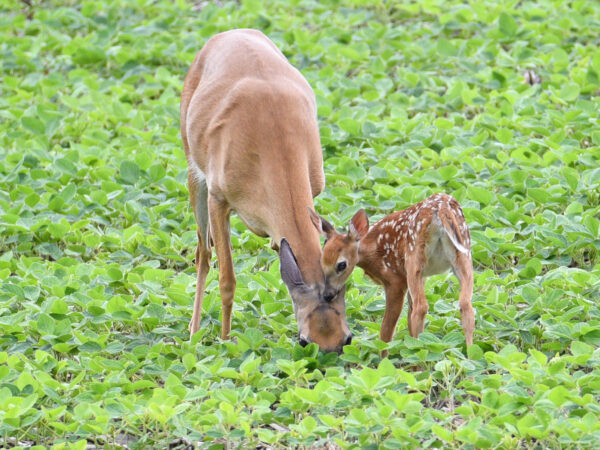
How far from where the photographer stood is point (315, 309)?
5750 mm

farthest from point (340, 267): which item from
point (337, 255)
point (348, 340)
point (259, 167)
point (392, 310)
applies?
point (259, 167)

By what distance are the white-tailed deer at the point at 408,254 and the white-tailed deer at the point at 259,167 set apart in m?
0.15

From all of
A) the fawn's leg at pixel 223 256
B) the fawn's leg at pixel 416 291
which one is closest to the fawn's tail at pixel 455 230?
the fawn's leg at pixel 416 291

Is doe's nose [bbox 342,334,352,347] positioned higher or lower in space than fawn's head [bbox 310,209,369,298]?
lower

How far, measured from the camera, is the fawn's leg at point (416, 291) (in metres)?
5.81

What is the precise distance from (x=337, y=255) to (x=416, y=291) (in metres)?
0.49

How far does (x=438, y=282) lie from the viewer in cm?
695

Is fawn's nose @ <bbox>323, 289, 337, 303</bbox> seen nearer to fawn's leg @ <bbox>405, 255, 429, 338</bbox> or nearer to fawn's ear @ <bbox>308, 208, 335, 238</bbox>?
fawn's ear @ <bbox>308, 208, 335, 238</bbox>

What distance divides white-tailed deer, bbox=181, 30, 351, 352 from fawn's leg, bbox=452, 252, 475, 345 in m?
0.62

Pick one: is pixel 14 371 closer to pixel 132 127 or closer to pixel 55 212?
pixel 55 212

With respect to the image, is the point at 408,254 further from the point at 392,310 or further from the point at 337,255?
the point at 337,255

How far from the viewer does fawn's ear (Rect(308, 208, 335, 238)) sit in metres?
5.72

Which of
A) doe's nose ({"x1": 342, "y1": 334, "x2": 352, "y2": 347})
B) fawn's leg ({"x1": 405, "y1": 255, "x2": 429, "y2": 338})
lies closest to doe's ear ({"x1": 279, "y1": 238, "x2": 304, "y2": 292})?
doe's nose ({"x1": 342, "y1": 334, "x2": 352, "y2": 347})

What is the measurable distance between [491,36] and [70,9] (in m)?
5.06
